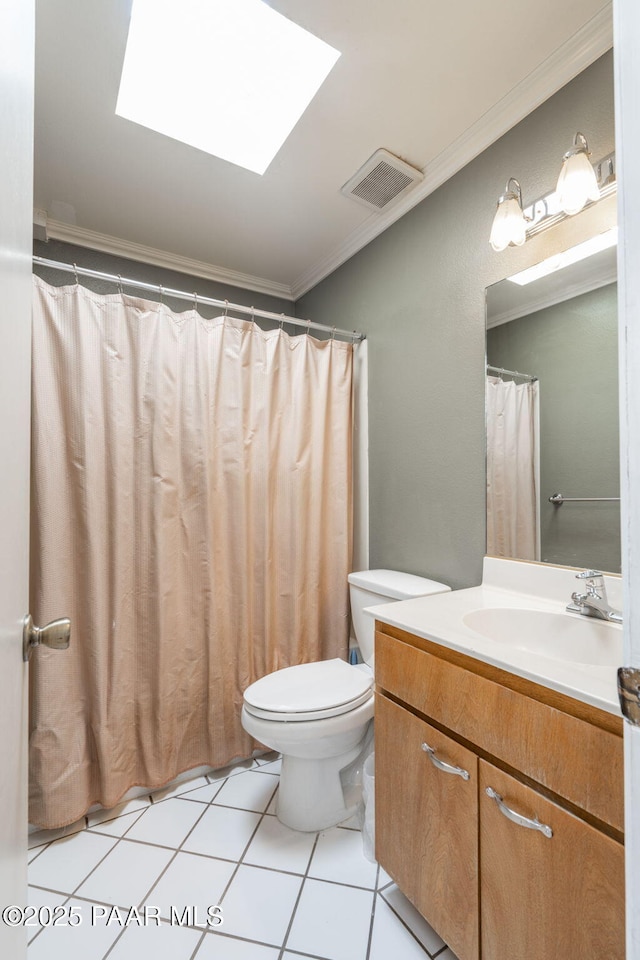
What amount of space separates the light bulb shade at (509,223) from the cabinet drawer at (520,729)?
1189 mm

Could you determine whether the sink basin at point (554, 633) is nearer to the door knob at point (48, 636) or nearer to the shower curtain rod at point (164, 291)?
the door knob at point (48, 636)

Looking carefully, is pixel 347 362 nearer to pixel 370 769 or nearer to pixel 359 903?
pixel 370 769

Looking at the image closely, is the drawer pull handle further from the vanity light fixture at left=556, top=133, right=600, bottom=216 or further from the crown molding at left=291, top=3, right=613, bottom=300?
the crown molding at left=291, top=3, right=613, bottom=300

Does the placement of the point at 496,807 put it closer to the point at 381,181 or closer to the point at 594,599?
the point at 594,599

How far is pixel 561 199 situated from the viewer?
3.74 feet

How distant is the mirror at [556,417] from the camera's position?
1.14 metres

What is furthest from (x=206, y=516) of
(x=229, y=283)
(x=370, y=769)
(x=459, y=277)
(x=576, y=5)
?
(x=576, y=5)

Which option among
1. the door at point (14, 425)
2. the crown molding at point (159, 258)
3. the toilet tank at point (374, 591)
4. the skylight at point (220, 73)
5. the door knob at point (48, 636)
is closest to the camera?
the door at point (14, 425)

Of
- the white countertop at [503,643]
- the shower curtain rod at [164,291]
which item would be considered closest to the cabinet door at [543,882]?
the white countertop at [503,643]

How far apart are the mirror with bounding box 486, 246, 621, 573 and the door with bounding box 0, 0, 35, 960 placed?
1278mm

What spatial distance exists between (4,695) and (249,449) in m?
1.36

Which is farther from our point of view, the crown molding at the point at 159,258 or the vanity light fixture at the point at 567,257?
the crown molding at the point at 159,258

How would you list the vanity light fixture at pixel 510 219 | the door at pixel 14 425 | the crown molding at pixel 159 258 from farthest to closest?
the crown molding at pixel 159 258 → the vanity light fixture at pixel 510 219 → the door at pixel 14 425

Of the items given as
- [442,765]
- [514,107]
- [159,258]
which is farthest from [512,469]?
[159,258]
